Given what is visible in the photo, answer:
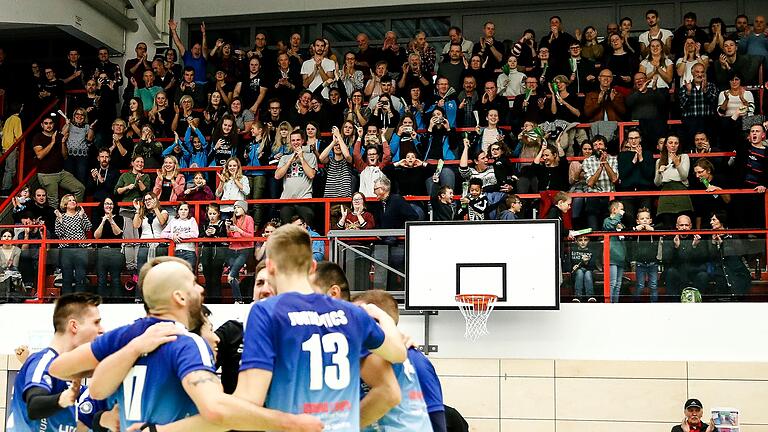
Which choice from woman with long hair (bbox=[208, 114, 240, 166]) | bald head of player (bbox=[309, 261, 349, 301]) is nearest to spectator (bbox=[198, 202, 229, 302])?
woman with long hair (bbox=[208, 114, 240, 166])

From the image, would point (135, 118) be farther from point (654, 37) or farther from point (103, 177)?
point (654, 37)

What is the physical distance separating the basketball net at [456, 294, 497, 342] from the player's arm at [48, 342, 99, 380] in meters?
8.06

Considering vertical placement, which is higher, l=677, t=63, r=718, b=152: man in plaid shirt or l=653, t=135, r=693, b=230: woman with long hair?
l=677, t=63, r=718, b=152: man in plaid shirt

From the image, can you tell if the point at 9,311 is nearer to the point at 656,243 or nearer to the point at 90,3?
the point at 90,3

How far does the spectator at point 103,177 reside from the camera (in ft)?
53.0

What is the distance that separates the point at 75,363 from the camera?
169 inches

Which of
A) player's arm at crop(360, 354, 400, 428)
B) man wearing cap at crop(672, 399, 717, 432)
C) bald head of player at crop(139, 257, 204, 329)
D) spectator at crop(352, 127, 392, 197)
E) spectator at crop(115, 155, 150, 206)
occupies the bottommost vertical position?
man wearing cap at crop(672, 399, 717, 432)

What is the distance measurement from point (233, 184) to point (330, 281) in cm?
1006

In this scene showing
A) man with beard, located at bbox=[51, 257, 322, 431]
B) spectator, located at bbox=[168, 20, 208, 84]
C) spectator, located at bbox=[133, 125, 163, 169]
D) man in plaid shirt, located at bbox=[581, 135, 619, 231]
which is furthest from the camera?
spectator, located at bbox=[168, 20, 208, 84]

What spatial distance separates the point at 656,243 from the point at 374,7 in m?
10.2

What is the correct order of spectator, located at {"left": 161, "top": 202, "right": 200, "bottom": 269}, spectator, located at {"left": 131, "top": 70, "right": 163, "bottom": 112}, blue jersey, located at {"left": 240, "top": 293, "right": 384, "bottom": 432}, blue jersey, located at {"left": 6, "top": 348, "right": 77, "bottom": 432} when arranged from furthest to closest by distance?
spectator, located at {"left": 131, "top": 70, "right": 163, "bottom": 112}
spectator, located at {"left": 161, "top": 202, "right": 200, "bottom": 269}
blue jersey, located at {"left": 6, "top": 348, "right": 77, "bottom": 432}
blue jersey, located at {"left": 240, "top": 293, "right": 384, "bottom": 432}

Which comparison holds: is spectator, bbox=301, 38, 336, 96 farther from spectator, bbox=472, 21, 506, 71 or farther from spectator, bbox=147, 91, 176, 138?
spectator, bbox=472, 21, 506, 71

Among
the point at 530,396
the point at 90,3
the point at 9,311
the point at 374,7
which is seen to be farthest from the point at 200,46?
the point at 530,396

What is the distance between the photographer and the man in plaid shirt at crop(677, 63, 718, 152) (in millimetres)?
15047
